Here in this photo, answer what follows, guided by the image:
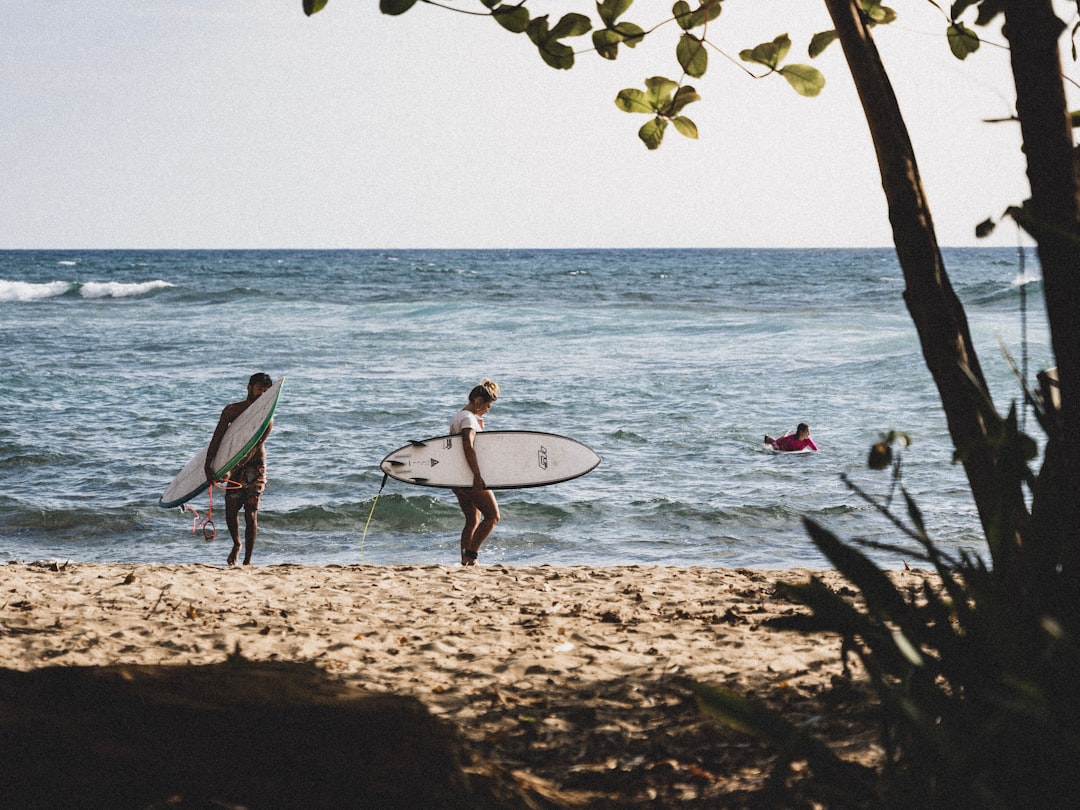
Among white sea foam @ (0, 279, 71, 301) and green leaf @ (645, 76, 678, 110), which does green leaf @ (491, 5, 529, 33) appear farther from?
white sea foam @ (0, 279, 71, 301)

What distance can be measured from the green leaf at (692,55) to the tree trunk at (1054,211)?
3.62 ft

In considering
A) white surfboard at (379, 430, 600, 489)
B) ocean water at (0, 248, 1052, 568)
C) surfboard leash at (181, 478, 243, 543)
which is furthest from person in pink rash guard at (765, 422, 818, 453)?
surfboard leash at (181, 478, 243, 543)

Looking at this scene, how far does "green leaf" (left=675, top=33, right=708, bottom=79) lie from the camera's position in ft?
9.98

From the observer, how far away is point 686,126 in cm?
310

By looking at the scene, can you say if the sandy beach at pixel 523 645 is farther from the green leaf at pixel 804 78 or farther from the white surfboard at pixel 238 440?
the green leaf at pixel 804 78

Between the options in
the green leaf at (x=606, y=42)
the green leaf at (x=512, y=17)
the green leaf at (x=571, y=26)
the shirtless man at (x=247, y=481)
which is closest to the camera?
the green leaf at (x=512, y=17)

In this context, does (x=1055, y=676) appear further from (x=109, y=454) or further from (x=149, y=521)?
(x=109, y=454)

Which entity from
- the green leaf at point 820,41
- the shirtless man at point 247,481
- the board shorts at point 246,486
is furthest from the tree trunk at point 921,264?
→ the board shorts at point 246,486

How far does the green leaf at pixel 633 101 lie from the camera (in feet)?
10.1

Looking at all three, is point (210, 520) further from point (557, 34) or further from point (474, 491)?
point (557, 34)

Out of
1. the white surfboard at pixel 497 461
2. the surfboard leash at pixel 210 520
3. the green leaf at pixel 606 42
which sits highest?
the green leaf at pixel 606 42

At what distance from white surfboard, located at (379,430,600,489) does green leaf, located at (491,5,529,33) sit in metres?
4.83

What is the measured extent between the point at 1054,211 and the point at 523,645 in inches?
109

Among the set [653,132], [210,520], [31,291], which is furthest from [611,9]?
[31,291]
